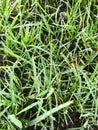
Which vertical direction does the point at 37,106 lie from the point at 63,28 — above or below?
below

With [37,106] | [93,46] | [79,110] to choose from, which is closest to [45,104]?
[37,106]

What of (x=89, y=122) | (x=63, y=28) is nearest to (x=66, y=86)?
(x=89, y=122)

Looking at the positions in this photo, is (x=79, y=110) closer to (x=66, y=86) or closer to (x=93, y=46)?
(x=66, y=86)

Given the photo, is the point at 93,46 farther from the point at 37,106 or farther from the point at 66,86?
the point at 37,106

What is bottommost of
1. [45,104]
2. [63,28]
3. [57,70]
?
[45,104]

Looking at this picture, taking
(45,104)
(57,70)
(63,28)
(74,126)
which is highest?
(63,28)

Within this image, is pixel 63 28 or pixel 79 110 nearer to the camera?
pixel 79 110
